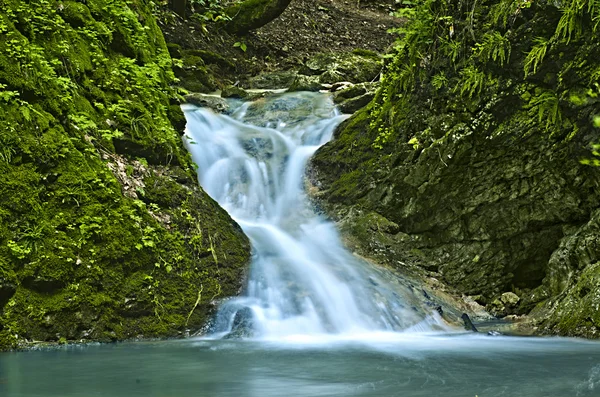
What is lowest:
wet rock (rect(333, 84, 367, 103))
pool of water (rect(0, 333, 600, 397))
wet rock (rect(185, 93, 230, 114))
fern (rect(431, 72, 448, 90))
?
pool of water (rect(0, 333, 600, 397))

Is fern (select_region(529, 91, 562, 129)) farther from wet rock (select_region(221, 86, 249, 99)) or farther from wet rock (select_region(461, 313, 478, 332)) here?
wet rock (select_region(221, 86, 249, 99))

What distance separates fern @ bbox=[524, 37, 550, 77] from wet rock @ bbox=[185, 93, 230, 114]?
7.99 metres

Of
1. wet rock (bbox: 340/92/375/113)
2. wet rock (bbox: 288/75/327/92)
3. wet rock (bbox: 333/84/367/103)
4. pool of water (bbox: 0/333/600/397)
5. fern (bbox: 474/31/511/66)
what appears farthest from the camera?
wet rock (bbox: 288/75/327/92)

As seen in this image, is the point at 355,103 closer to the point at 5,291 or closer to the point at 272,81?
the point at 272,81

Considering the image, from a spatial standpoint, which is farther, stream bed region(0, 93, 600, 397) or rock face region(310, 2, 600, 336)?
rock face region(310, 2, 600, 336)

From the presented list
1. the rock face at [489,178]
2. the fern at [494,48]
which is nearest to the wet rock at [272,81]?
the rock face at [489,178]

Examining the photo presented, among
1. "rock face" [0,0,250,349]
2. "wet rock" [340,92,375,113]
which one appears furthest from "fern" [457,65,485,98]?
"wet rock" [340,92,375,113]

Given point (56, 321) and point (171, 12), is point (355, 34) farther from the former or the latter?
point (56, 321)

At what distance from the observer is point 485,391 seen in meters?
3.52

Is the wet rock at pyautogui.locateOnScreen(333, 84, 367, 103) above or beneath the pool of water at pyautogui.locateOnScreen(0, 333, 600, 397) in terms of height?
above

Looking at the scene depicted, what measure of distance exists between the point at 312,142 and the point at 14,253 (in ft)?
23.8

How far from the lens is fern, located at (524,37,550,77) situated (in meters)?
6.77

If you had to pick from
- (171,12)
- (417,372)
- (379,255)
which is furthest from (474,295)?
(171,12)

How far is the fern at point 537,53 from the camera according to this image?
6766 mm
